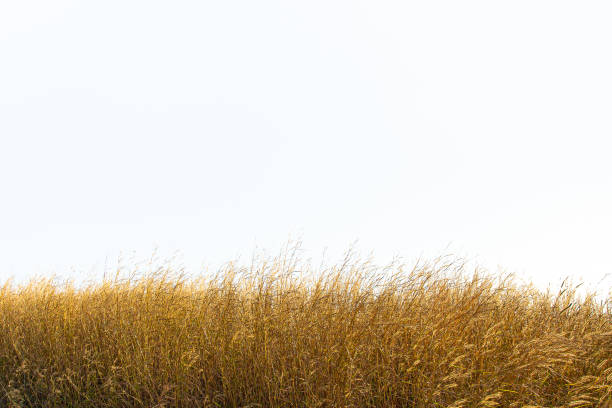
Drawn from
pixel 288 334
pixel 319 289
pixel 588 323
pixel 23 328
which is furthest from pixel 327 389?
pixel 23 328

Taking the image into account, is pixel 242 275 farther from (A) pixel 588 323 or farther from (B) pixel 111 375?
(A) pixel 588 323

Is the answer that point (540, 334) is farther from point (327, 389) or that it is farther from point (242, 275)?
point (242, 275)

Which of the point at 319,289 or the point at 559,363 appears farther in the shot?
the point at 319,289

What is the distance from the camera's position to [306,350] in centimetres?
415

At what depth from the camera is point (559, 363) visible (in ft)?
14.4

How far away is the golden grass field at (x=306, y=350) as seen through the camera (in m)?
3.92

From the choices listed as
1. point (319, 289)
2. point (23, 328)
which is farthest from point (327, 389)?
point (23, 328)

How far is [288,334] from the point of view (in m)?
4.35

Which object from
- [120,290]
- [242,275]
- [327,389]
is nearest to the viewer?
[327,389]

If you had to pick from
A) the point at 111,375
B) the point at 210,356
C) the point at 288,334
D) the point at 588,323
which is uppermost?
the point at 588,323

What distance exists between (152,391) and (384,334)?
224cm

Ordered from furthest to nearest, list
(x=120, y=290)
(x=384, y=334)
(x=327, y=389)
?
(x=120, y=290) → (x=384, y=334) → (x=327, y=389)

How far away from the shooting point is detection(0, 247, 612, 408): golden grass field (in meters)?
3.92

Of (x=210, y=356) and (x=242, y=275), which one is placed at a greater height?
(x=242, y=275)
